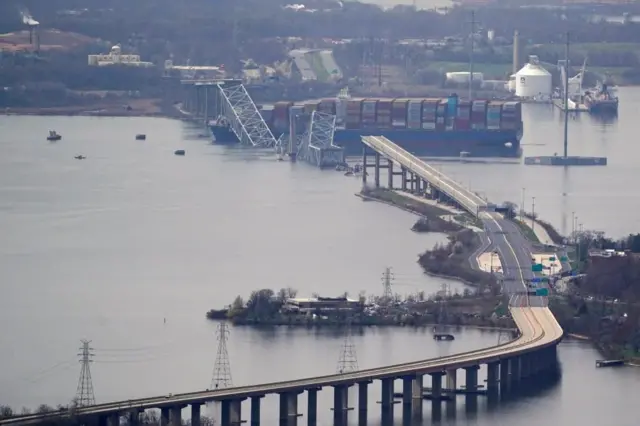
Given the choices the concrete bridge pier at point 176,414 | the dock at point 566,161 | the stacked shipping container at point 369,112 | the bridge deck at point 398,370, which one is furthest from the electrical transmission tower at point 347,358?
the stacked shipping container at point 369,112

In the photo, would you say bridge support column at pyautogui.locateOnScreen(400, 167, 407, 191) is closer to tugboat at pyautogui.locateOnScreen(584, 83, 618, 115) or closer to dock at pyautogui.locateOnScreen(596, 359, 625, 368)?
dock at pyautogui.locateOnScreen(596, 359, 625, 368)

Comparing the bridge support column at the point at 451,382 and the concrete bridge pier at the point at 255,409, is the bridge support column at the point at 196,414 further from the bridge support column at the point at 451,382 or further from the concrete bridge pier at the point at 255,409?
the bridge support column at the point at 451,382

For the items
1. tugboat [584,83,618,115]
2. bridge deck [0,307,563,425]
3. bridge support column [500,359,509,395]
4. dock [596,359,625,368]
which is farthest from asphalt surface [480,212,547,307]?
tugboat [584,83,618,115]

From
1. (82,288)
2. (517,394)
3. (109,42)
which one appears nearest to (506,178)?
(82,288)

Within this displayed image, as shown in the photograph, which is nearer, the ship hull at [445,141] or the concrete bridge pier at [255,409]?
the concrete bridge pier at [255,409]

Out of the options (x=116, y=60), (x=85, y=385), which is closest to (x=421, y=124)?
(x=116, y=60)

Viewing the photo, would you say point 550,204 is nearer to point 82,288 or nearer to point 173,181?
point 173,181
